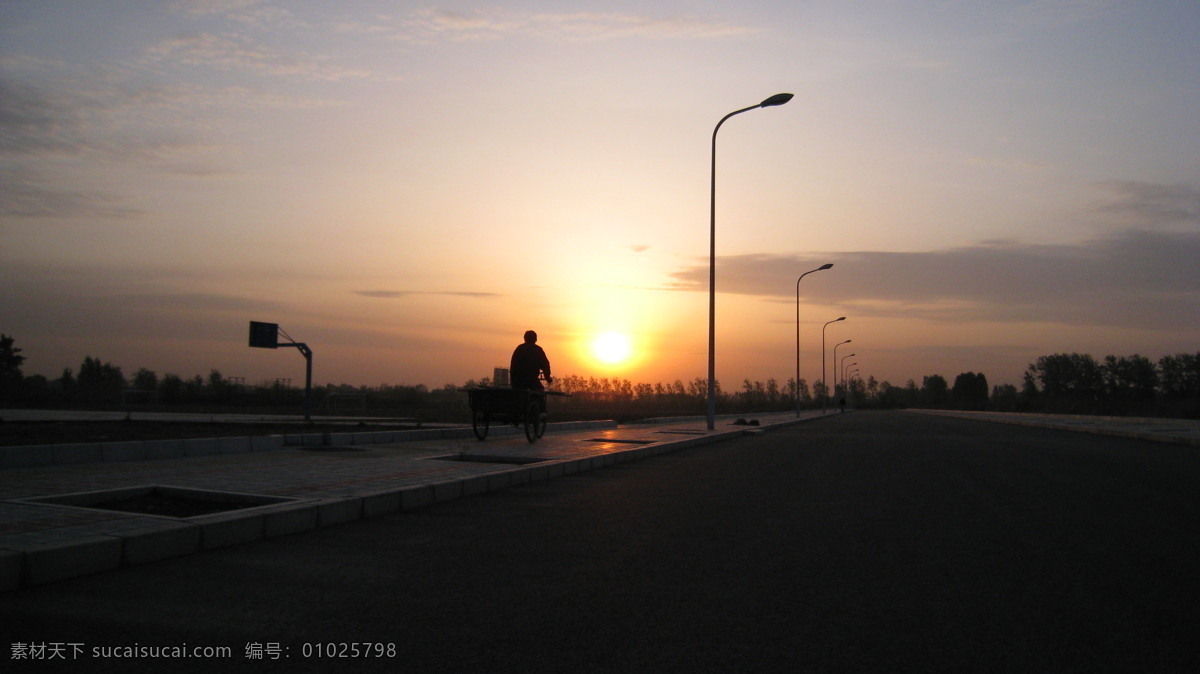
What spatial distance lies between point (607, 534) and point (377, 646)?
3256mm

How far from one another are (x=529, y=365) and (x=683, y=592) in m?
11.6

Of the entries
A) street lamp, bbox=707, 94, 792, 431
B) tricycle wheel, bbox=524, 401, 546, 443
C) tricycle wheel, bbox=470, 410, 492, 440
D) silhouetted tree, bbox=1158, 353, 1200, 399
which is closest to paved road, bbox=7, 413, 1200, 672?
→ tricycle wheel, bbox=524, 401, 546, 443

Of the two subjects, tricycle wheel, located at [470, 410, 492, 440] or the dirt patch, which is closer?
the dirt patch

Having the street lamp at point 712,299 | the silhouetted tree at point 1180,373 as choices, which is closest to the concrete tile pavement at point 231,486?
the street lamp at point 712,299

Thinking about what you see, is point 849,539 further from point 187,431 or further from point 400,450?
point 187,431

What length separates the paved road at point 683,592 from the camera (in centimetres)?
371

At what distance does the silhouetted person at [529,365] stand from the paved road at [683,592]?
7394mm

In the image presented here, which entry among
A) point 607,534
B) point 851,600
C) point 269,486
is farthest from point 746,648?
point 269,486

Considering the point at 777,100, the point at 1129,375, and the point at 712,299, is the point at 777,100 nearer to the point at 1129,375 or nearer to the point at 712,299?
the point at 712,299

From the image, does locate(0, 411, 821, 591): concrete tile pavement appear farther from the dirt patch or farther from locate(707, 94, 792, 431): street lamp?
locate(707, 94, 792, 431): street lamp

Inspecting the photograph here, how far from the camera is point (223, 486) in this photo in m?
7.84

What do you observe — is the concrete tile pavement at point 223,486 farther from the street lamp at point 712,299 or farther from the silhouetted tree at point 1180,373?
the silhouetted tree at point 1180,373

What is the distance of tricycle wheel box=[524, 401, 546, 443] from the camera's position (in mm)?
15992

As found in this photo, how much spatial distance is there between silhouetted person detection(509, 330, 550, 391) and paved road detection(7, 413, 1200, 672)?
24.3 feet
